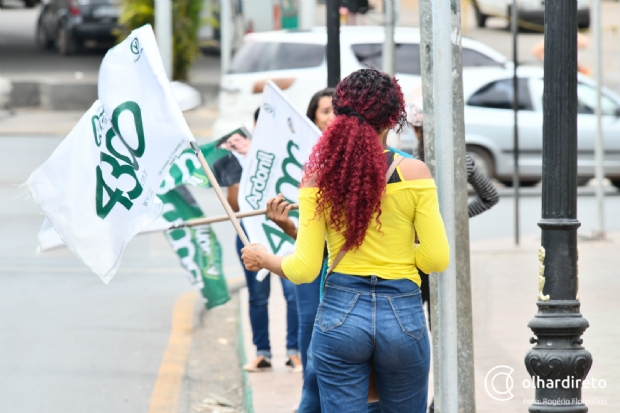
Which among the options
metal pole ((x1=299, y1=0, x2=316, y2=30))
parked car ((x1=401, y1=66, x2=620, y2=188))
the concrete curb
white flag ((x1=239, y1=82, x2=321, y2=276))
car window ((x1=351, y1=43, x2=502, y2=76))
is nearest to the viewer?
white flag ((x1=239, y1=82, x2=321, y2=276))

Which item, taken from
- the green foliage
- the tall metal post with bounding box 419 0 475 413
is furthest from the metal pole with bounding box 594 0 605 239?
the green foliage

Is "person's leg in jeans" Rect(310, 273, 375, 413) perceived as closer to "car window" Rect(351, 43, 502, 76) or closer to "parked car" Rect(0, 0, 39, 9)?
"car window" Rect(351, 43, 502, 76)

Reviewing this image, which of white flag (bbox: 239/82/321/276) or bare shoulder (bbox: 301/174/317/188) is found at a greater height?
bare shoulder (bbox: 301/174/317/188)

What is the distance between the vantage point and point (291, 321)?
7.07 metres

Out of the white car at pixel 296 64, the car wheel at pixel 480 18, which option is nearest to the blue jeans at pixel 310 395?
the white car at pixel 296 64

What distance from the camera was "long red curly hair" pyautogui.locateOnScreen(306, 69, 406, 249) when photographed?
11.8 feet

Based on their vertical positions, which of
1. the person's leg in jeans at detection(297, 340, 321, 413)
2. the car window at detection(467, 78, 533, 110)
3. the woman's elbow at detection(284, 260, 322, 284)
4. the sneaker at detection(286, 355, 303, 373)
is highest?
the woman's elbow at detection(284, 260, 322, 284)

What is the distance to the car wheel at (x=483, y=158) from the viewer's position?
1546 cm

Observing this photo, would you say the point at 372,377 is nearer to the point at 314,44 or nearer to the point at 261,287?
the point at 261,287

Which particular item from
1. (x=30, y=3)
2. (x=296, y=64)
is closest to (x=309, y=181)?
(x=296, y=64)

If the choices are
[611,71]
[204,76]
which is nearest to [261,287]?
[204,76]

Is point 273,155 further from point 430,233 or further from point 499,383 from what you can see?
point 430,233

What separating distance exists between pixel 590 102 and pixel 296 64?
4321 mm

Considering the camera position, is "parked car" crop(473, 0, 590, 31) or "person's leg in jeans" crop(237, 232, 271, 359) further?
"parked car" crop(473, 0, 590, 31)
